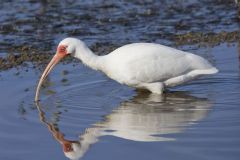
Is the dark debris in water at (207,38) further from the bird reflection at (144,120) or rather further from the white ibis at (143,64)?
the bird reflection at (144,120)

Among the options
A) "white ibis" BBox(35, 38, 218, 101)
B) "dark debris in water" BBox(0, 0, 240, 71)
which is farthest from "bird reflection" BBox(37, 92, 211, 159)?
"dark debris in water" BBox(0, 0, 240, 71)

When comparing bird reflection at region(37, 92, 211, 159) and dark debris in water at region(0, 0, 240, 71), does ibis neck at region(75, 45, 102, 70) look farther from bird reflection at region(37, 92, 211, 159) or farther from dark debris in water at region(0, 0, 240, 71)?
dark debris in water at region(0, 0, 240, 71)

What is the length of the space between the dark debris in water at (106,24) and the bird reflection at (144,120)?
3.33 meters

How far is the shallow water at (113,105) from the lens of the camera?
8.18 metres

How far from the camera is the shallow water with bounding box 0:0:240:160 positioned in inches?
322

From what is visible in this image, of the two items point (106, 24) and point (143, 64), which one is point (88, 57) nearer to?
point (143, 64)

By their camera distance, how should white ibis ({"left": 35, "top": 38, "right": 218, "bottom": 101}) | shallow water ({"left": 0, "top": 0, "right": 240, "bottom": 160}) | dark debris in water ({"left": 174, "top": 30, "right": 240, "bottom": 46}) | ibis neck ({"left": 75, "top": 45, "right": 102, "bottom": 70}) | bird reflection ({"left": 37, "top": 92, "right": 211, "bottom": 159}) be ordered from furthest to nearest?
dark debris in water ({"left": 174, "top": 30, "right": 240, "bottom": 46}), ibis neck ({"left": 75, "top": 45, "right": 102, "bottom": 70}), white ibis ({"left": 35, "top": 38, "right": 218, "bottom": 101}), bird reflection ({"left": 37, "top": 92, "right": 211, "bottom": 159}), shallow water ({"left": 0, "top": 0, "right": 240, "bottom": 160})

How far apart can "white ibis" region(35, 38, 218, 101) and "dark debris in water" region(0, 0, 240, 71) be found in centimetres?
239

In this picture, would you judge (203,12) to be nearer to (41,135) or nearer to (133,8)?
(133,8)

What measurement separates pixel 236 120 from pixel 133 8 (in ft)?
31.0

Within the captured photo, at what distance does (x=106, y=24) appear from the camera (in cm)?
1645

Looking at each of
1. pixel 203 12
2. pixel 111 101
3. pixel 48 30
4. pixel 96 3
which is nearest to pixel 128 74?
pixel 111 101

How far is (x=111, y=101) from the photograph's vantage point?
10492 mm

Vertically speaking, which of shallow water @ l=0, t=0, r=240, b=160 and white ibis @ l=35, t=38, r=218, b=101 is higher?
white ibis @ l=35, t=38, r=218, b=101
